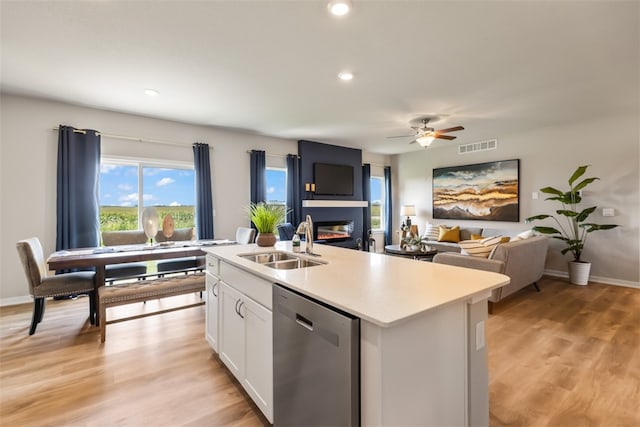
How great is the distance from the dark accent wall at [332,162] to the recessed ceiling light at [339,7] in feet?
13.5

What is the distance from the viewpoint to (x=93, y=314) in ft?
10.3

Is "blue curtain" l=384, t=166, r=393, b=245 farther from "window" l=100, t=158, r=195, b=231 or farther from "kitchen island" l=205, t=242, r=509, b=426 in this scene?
"kitchen island" l=205, t=242, r=509, b=426

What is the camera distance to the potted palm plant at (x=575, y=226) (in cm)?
450

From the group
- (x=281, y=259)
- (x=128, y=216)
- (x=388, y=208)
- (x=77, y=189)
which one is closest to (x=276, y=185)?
(x=128, y=216)

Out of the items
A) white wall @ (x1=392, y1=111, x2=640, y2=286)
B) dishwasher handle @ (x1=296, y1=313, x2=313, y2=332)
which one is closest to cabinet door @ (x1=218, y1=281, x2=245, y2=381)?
dishwasher handle @ (x1=296, y1=313, x2=313, y2=332)

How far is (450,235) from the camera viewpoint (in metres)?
6.15

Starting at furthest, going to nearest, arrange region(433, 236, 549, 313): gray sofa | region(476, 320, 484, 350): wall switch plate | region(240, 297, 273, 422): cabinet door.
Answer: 1. region(433, 236, 549, 313): gray sofa
2. region(240, 297, 273, 422): cabinet door
3. region(476, 320, 484, 350): wall switch plate

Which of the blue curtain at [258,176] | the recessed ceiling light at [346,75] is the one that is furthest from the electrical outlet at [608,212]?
the blue curtain at [258,176]

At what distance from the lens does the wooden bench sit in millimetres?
2656

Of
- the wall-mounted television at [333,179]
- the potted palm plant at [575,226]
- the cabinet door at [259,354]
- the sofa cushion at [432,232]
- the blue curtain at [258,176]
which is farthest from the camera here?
the sofa cushion at [432,232]

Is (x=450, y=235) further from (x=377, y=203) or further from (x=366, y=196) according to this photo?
(x=377, y=203)

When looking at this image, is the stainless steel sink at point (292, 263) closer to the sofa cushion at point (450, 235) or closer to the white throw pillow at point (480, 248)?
the white throw pillow at point (480, 248)

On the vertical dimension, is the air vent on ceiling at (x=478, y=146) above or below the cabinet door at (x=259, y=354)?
above

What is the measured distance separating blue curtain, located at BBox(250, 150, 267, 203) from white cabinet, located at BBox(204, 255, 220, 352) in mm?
3094
